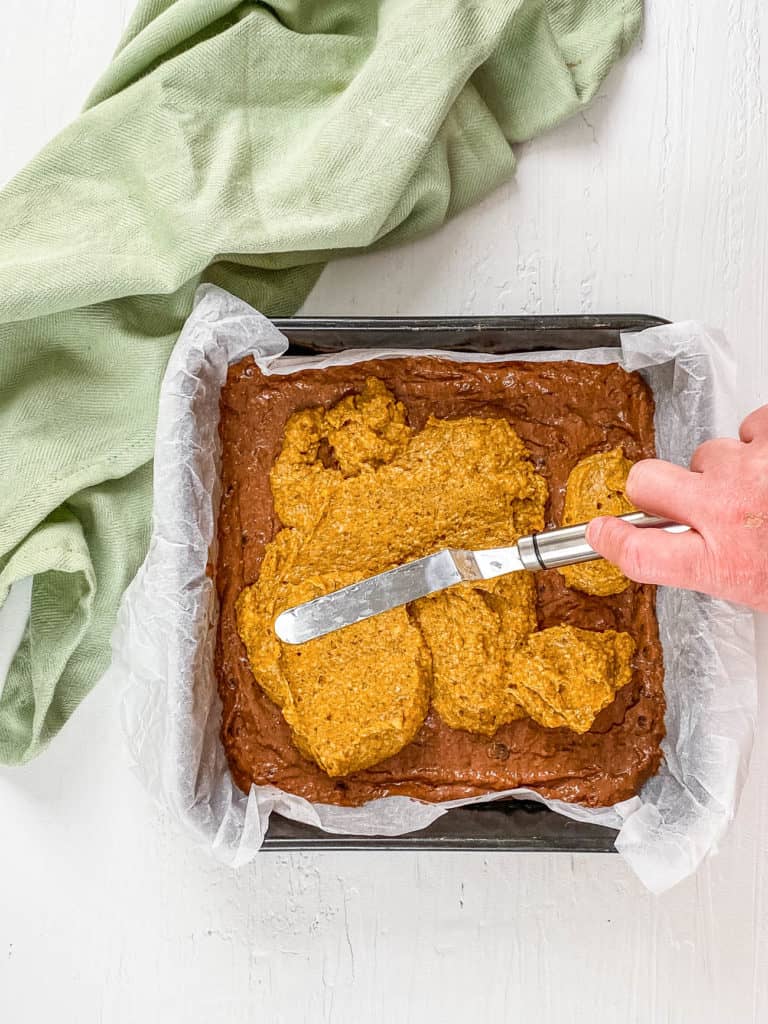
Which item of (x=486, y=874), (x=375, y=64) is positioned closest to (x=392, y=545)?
(x=486, y=874)

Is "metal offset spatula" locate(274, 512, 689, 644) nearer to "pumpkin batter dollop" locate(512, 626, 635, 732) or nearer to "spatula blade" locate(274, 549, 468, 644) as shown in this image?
"spatula blade" locate(274, 549, 468, 644)

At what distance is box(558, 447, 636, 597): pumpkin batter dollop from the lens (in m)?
1.22

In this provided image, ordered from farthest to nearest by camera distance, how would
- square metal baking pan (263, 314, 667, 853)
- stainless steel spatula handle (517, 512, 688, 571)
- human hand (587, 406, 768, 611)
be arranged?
square metal baking pan (263, 314, 667, 853), stainless steel spatula handle (517, 512, 688, 571), human hand (587, 406, 768, 611)

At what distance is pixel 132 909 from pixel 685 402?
116cm

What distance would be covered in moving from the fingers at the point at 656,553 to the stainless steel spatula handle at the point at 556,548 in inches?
2.9

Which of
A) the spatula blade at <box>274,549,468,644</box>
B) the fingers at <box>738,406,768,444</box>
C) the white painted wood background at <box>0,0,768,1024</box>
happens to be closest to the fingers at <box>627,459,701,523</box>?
the fingers at <box>738,406,768,444</box>

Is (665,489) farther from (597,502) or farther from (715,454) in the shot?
(597,502)

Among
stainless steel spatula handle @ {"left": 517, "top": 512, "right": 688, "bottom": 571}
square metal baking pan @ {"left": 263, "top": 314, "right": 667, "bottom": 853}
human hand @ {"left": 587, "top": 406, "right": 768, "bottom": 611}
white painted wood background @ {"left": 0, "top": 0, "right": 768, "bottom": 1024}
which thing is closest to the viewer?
human hand @ {"left": 587, "top": 406, "right": 768, "bottom": 611}

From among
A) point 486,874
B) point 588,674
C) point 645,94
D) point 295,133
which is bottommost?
point 486,874

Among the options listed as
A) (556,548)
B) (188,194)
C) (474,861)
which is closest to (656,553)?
(556,548)

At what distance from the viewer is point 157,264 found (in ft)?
4.01

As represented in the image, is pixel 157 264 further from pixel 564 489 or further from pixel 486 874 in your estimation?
pixel 486 874

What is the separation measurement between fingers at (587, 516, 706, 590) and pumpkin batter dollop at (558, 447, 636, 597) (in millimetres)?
243

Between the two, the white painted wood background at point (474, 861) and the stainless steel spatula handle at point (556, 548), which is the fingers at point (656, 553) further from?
the white painted wood background at point (474, 861)
